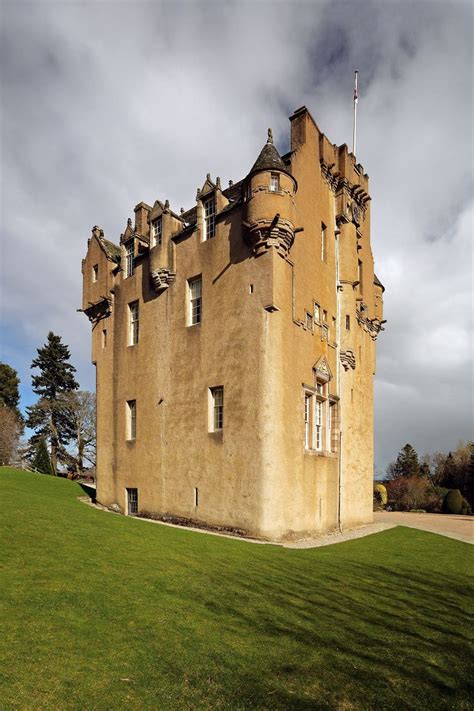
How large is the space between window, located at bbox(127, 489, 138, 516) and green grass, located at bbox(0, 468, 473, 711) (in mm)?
11669

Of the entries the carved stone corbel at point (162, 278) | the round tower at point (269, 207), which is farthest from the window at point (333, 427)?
the carved stone corbel at point (162, 278)

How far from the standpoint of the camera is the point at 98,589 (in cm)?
913

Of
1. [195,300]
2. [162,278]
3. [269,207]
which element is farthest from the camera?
[162,278]

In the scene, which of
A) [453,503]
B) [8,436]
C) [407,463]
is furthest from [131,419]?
[407,463]

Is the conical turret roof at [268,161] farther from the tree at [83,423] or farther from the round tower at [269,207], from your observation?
the tree at [83,423]

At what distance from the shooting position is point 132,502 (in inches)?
1037

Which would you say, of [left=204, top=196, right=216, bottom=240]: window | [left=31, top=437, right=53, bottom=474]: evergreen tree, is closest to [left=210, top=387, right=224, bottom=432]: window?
[left=204, top=196, right=216, bottom=240]: window

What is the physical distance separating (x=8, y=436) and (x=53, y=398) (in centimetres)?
1187

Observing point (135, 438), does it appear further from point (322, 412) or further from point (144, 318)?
point (322, 412)

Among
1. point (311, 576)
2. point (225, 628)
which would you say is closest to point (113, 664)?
point (225, 628)

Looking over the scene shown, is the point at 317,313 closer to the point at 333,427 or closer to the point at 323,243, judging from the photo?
the point at 323,243

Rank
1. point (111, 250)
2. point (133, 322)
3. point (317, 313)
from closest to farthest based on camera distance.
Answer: point (317, 313)
point (133, 322)
point (111, 250)

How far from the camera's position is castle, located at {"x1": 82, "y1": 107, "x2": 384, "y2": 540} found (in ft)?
65.9

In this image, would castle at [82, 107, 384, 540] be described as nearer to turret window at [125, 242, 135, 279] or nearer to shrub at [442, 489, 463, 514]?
turret window at [125, 242, 135, 279]
